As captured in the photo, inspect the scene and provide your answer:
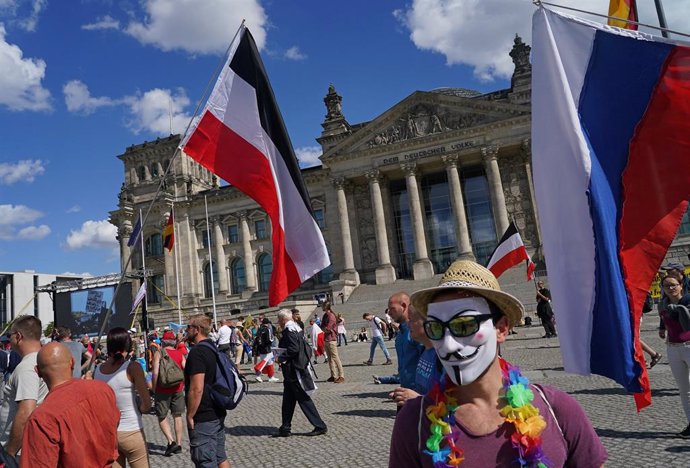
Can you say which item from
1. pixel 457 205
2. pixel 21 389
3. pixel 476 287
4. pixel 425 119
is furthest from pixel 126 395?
pixel 425 119

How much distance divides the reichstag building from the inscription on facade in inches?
3.1

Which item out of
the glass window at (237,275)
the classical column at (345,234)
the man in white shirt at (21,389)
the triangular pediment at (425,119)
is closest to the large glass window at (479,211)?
the triangular pediment at (425,119)

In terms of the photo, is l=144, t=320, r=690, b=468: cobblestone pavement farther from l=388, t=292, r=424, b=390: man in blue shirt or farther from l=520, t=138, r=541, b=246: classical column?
l=520, t=138, r=541, b=246: classical column

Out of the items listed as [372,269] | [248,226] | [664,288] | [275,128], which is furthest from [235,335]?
[248,226]

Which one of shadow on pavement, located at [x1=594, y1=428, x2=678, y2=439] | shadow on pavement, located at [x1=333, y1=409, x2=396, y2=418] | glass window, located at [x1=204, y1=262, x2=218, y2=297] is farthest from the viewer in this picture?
glass window, located at [x1=204, y1=262, x2=218, y2=297]

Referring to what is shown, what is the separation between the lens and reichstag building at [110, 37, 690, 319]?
132 feet

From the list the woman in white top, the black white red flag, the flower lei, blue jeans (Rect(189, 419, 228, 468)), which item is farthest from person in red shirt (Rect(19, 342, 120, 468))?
the black white red flag

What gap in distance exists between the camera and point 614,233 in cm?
329

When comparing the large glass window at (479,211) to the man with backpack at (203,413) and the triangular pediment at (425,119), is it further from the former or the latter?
the man with backpack at (203,413)

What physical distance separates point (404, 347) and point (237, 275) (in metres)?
47.3

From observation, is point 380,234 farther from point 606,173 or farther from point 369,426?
point 606,173

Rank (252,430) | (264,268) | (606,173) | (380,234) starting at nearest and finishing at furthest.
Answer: (606,173) < (252,430) < (380,234) < (264,268)

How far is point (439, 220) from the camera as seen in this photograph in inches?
1732

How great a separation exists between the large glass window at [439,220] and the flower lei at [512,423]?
136 ft
